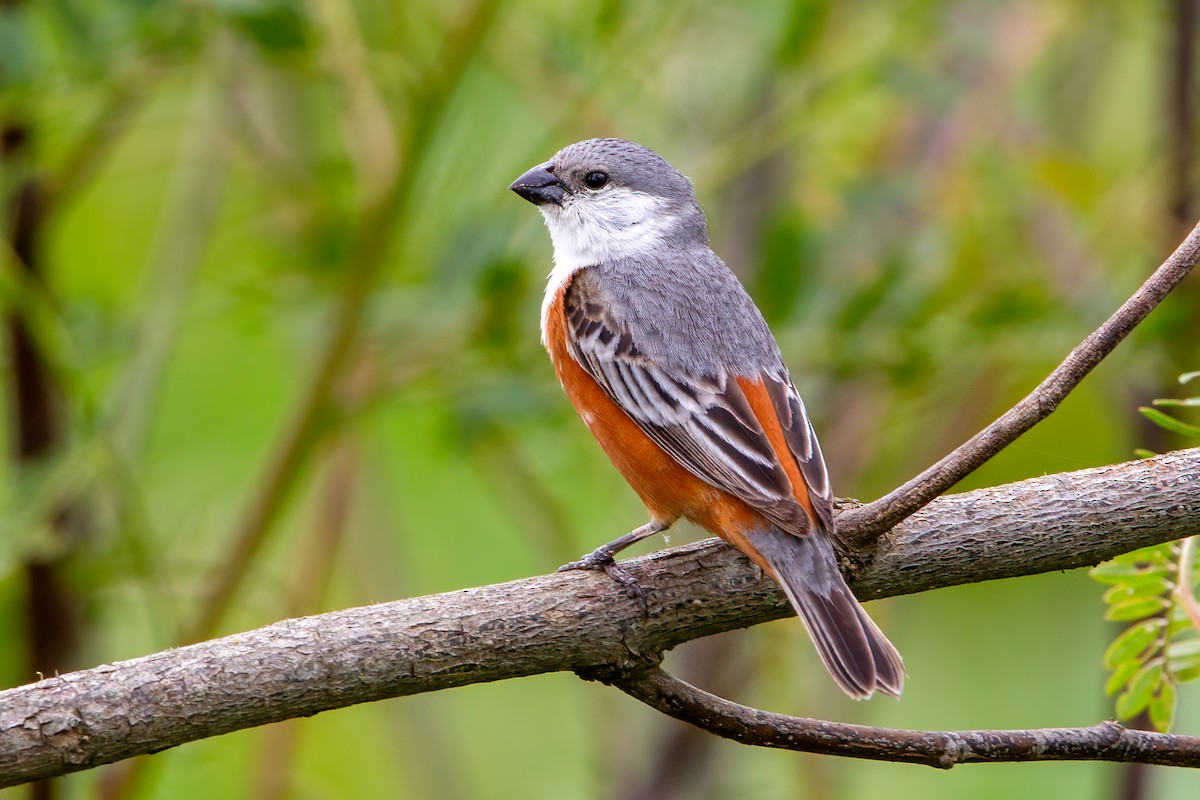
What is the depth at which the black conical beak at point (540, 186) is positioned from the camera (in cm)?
503

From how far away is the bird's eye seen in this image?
5168 mm

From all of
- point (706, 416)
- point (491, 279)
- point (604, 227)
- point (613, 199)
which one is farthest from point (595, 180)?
point (706, 416)

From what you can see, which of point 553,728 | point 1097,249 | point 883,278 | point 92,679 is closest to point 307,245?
point 883,278

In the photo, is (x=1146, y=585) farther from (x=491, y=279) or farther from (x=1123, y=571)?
(x=491, y=279)

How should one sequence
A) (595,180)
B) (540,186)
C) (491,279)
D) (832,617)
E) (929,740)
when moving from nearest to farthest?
(929,740) < (832,617) < (491,279) < (540,186) < (595,180)

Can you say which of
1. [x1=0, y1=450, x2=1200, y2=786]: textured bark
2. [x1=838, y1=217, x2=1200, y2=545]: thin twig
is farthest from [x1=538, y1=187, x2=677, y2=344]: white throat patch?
[x1=838, y1=217, x2=1200, y2=545]: thin twig

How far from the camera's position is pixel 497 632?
2883mm

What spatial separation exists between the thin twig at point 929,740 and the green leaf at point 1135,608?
0.26 m

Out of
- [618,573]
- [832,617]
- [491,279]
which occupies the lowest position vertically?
[832,617]

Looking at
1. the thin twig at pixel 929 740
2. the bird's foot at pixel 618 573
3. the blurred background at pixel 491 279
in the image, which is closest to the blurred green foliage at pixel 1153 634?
the thin twig at pixel 929 740

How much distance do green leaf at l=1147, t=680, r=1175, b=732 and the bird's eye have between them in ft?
9.85

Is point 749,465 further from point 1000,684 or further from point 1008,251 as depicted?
point 1000,684

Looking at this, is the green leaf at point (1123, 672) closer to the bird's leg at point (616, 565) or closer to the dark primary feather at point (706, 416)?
the dark primary feather at point (706, 416)

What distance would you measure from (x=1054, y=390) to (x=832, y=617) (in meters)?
0.83
